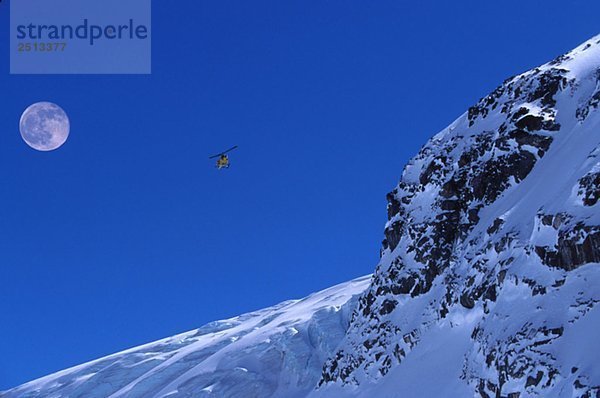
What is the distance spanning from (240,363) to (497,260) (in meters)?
67.2

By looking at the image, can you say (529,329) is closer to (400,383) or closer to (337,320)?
(400,383)

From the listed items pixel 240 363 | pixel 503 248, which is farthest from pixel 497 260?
pixel 240 363

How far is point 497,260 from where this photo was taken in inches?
1716

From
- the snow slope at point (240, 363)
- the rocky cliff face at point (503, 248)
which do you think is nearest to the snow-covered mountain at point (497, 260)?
the rocky cliff face at point (503, 248)

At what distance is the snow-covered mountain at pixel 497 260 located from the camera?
3256 centimetres

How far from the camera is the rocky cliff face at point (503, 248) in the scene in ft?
107

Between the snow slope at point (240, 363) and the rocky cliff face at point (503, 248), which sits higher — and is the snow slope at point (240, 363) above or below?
below

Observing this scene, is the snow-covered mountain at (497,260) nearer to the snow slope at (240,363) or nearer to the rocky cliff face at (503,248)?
the rocky cliff face at (503,248)

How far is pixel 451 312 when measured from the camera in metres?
48.7

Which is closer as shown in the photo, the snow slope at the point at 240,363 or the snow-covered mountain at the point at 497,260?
A: the snow-covered mountain at the point at 497,260

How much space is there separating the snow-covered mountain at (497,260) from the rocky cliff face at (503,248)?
106 mm

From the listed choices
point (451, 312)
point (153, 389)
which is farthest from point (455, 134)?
point (153, 389)

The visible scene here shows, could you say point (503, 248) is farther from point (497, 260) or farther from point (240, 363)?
point (240, 363)

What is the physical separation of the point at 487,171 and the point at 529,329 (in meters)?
22.9
